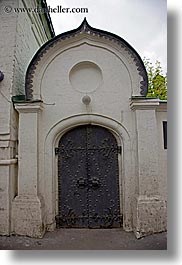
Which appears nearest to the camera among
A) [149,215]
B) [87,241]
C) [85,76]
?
[87,241]

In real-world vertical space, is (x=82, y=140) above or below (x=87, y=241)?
above

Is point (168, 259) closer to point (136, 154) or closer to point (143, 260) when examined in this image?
point (143, 260)

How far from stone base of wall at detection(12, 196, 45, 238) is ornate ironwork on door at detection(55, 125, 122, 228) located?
0.24 m

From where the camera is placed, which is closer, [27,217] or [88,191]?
[27,217]

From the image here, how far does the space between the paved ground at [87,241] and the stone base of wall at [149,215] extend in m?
0.07

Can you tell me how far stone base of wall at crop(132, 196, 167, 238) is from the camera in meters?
2.73

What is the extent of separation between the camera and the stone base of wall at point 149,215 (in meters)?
A: 2.73

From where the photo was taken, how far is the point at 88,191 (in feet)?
9.62

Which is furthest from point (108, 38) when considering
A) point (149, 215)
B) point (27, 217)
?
point (27, 217)

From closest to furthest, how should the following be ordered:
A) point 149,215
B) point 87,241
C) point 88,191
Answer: point 87,241 < point 149,215 < point 88,191

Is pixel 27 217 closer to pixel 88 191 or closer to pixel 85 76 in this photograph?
pixel 88 191

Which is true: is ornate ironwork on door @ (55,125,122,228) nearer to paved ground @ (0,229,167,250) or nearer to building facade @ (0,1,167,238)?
building facade @ (0,1,167,238)

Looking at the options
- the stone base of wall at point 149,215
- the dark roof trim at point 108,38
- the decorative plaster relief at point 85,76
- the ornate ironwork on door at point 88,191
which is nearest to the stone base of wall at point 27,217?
the ornate ironwork on door at point 88,191

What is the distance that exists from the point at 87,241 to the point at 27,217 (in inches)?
26.0
